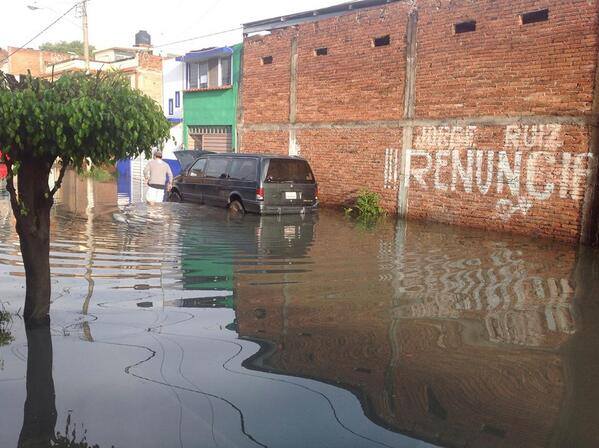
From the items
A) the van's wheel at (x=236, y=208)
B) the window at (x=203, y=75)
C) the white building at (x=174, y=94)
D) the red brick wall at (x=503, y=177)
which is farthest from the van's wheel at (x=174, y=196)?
the white building at (x=174, y=94)

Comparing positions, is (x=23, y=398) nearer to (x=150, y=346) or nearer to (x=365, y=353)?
(x=150, y=346)

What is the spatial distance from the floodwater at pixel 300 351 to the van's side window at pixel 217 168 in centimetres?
526

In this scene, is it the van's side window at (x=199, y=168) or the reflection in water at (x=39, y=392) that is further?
the van's side window at (x=199, y=168)

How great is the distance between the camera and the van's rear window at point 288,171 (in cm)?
1381

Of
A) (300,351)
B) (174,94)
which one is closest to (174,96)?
(174,94)

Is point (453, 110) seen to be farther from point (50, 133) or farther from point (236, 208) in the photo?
point (50, 133)

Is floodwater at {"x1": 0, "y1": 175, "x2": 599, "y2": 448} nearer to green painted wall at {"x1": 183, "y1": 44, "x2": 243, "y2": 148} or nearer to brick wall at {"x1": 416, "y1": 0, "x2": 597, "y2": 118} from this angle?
brick wall at {"x1": 416, "y1": 0, "x2": 597, "y2": 118}

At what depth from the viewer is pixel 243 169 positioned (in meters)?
14.2

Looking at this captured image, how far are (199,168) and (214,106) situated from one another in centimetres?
957

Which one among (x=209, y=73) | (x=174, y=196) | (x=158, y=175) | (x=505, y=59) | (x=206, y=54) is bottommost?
(x=174, y=196)

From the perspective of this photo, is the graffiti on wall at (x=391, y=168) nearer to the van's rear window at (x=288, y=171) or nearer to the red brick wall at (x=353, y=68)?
the red brick wall at (x=353, y=68)

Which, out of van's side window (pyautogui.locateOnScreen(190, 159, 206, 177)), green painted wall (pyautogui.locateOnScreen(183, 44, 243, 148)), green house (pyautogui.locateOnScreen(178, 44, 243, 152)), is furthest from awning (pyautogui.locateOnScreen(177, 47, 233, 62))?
van's side window (pyautogui.locateOnScreen(190, 159, 206, 177))

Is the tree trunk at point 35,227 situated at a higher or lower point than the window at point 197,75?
lower

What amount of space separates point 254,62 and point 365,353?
1795 centimetres
